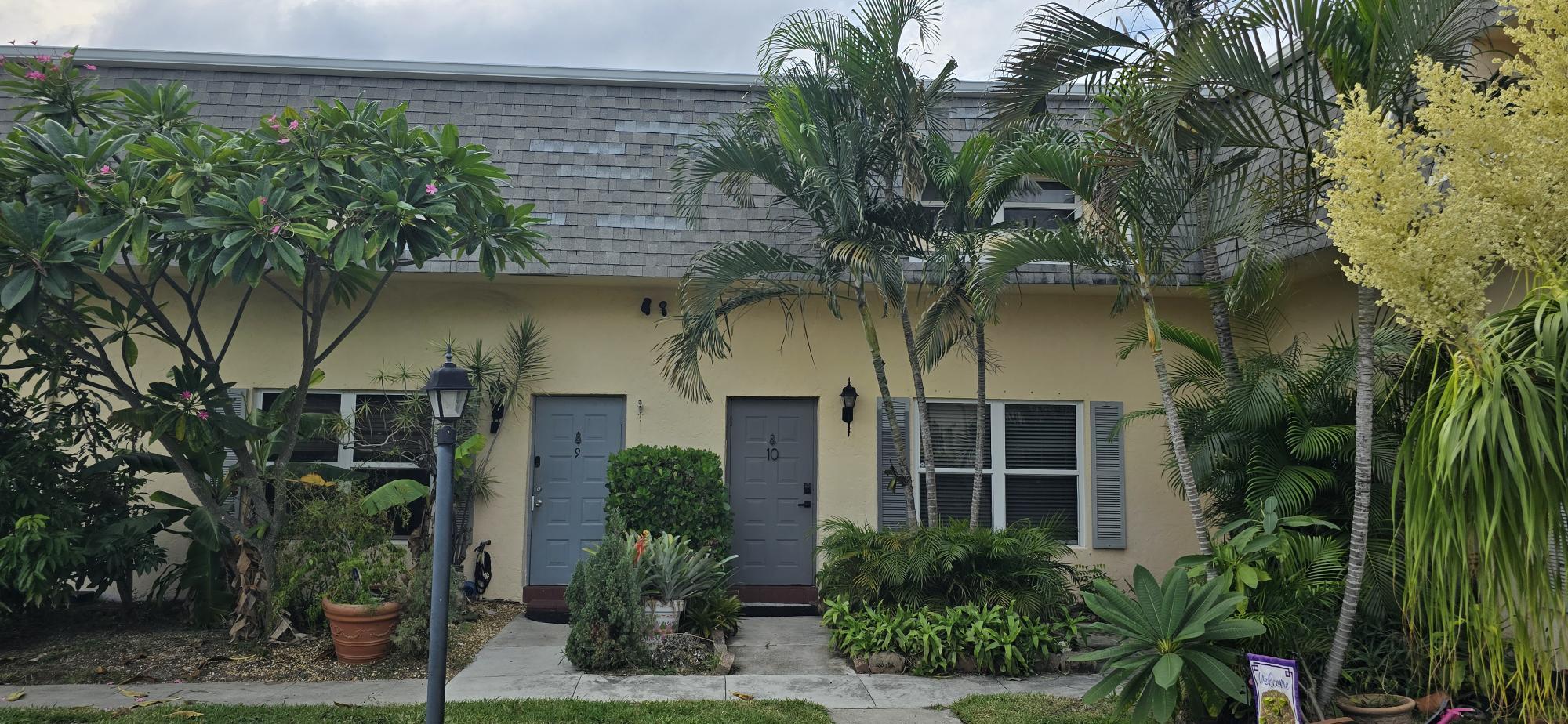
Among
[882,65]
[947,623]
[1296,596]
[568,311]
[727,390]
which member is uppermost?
[882,65]

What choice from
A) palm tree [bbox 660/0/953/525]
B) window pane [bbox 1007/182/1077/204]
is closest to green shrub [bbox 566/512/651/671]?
palm tree [bbox 660/0/953/525]

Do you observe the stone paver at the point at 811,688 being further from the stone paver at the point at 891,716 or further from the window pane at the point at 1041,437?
the window pane at the point at 1041,437

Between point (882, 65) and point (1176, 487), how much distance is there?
492 cm

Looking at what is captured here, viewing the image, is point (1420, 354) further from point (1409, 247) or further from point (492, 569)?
point (492, 569)

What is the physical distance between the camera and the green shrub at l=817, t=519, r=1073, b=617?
7.17m

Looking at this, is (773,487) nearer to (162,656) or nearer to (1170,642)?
(1170,642)

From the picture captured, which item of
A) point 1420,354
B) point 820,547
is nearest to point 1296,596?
point 1420,354

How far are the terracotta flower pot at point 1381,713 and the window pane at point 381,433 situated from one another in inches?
303

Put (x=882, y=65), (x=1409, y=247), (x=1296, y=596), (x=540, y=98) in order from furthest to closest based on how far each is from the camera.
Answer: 1. (x=540, y=98)
2. (x=882, y=65)
3. (x=1296, y=596)
4. (x=1409, y=247)

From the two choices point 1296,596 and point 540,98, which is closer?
point 1296,596

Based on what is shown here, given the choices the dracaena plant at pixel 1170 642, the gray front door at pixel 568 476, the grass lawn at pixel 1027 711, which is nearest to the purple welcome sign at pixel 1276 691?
the dracaena plant at pixel 1170 642

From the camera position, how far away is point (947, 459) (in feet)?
31.0

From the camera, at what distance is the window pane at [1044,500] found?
9500 millimetres

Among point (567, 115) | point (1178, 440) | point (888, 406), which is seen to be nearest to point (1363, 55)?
point (1178, 440)
